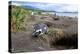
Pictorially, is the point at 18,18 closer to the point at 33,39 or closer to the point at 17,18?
the point at 17,18

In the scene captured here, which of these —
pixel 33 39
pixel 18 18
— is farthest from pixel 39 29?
pixel 18 18

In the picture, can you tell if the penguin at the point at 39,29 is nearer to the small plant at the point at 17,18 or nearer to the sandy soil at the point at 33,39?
the sandy soil at the point at 33,39

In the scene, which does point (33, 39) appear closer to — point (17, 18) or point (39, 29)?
point (39, 29)

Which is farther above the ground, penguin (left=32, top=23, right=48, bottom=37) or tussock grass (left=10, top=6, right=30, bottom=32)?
tussock grass (left=10, top=6, right=30, bottom=32)

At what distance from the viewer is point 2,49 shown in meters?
1.92

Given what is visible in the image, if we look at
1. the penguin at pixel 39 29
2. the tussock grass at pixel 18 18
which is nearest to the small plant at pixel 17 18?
the tussock grass at pixel 18 18

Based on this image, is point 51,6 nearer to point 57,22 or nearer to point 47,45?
point 57,22

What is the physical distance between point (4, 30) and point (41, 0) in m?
0.58

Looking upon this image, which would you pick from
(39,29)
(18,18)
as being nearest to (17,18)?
(18,18)

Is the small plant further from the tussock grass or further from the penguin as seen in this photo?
the penguin

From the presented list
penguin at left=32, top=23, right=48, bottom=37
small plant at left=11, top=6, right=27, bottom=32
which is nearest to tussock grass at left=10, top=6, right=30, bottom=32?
small plant at left=11, top=6, right=27, bottom=32

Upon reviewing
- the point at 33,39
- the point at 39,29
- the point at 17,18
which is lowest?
the point at 33,39

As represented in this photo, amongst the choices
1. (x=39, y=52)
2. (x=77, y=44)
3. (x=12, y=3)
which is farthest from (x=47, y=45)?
(x=12, y=3)

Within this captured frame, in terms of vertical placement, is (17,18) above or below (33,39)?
above
